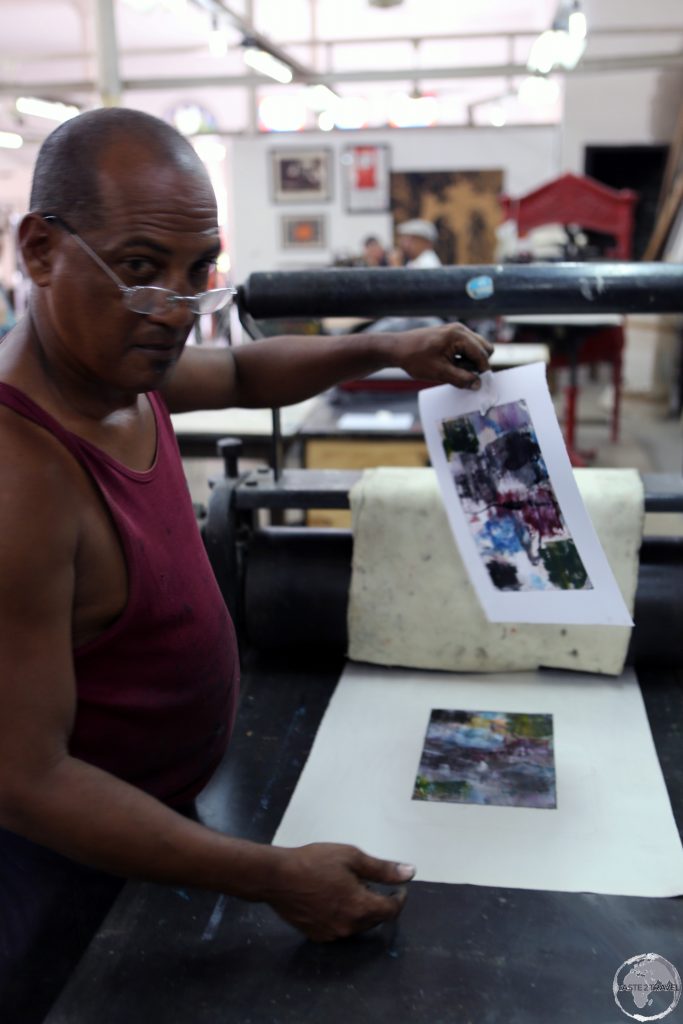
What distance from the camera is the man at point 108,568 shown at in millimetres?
673

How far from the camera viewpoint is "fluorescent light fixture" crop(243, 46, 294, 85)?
6.06 meters

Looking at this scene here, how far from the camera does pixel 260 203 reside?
371 inches

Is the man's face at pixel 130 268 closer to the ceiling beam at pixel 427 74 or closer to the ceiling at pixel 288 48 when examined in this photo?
the ceiling beam at pixel 427 74

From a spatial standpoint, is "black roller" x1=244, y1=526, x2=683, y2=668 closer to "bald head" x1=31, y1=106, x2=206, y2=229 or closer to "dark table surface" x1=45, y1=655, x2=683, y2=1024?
"dark table surface" x1=45, y1=655, x2=683, y2=1024

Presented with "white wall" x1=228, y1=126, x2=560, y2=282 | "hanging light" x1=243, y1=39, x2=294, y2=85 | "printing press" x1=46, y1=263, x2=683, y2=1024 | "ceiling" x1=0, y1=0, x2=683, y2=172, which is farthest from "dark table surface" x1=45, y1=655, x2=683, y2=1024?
"ceiling" x1=0, y1=0, x2=683, y2=172

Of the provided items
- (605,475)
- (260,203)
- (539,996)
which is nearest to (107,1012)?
(539,996)

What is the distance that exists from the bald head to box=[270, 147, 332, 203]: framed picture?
904cm

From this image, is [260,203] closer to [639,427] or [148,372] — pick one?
[639,427]

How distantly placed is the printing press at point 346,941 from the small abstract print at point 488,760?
13 cm

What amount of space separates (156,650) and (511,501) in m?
0.46

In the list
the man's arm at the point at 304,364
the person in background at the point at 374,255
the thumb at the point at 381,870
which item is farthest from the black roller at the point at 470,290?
the person in background at the point at 374,255

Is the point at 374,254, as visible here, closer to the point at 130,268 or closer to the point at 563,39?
the point at 563,39

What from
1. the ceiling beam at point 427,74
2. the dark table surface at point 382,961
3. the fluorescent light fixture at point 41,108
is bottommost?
the dark table surface at point 382,961

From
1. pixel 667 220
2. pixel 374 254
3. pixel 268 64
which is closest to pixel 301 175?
pixel 374 254
